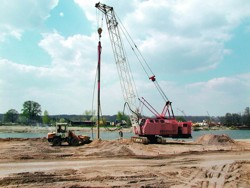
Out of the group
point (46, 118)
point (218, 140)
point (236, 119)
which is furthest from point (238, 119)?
point (218, 140)

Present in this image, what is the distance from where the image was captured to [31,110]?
166m

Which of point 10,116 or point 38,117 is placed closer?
point 38,117

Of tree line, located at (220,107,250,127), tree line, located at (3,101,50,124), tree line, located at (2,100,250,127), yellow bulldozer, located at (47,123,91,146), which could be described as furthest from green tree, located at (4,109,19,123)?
yellow bulldozer, located at (47,123,91,146)

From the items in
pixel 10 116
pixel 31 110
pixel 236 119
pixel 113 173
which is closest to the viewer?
pixel 113 173

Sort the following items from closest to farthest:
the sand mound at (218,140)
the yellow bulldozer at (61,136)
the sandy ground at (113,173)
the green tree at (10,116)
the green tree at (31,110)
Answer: the sandy ground at (113,173) → the yellow bulldozer at (61,136) → the sand mound at (218,140) → the green tree at (31,110) → the green tree at (10,116)

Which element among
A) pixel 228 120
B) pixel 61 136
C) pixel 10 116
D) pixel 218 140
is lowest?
pixel 218 140

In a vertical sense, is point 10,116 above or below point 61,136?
above

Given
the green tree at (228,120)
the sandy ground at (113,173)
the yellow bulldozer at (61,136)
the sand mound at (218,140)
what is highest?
the green tree at (228,120)

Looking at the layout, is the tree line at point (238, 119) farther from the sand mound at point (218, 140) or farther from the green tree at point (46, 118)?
the sand mound at point (218, 140)

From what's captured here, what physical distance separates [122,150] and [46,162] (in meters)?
7.76

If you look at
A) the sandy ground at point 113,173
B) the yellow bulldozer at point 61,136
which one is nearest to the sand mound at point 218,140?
the sandy ground at point 113,173

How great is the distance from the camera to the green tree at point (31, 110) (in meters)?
164

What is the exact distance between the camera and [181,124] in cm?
3703

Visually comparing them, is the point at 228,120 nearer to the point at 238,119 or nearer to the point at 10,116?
the point at 238,119
